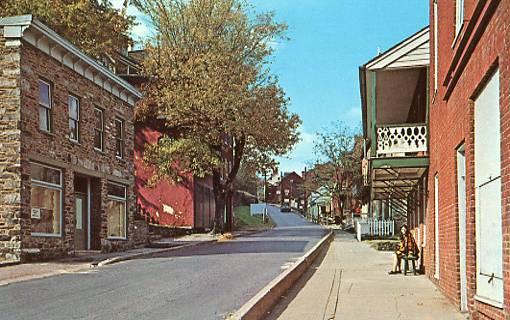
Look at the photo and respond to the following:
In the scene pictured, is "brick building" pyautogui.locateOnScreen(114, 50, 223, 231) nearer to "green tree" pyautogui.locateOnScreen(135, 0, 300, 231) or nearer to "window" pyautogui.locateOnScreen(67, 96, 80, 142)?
"green tree" pyautogui.locateOnScreen(135, 0, 300, 231)

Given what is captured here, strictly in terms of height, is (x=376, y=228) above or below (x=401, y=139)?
below

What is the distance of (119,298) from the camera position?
40.5 feet

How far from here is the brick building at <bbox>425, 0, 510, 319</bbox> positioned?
6797 mm

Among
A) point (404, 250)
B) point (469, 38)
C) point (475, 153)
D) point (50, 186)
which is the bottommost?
point (404, 250)

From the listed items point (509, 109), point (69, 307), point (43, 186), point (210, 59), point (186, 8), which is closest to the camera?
point (509, 109)

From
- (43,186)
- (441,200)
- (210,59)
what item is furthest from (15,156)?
(210,59)

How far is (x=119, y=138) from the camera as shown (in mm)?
28094

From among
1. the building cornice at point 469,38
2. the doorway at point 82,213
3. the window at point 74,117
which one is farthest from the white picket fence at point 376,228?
the building cornice at point 469,38

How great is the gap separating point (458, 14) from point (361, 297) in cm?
582

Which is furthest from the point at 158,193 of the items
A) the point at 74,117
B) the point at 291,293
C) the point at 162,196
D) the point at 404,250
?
the point at 291,293

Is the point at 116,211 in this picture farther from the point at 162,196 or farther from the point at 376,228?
the point at 162,196

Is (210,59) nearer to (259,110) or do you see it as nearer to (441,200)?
(259,110)

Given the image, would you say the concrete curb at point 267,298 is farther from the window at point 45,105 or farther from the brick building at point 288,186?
the brick building at point 288,186

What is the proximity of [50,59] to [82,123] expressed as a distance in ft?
10.3
